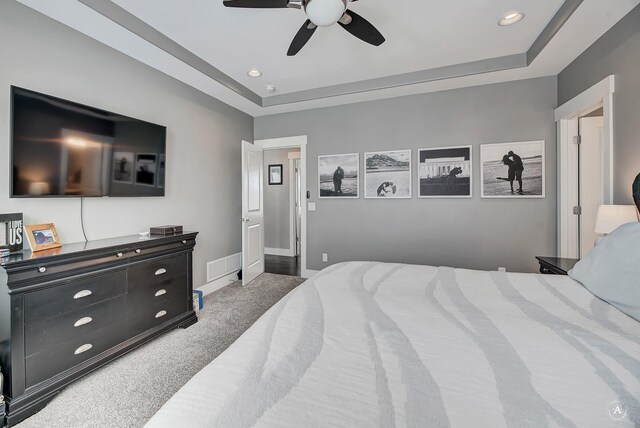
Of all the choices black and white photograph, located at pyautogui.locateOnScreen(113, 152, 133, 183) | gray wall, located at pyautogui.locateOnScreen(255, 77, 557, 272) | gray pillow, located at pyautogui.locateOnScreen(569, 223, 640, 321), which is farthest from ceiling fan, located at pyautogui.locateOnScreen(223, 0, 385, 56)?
gray pillow, located at pyautogui.locateOnScreen(569, 223, 640, 321)

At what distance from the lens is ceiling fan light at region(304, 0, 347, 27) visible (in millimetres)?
1639

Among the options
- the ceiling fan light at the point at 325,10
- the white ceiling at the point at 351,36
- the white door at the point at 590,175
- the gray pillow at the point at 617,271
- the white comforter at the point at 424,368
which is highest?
the white ceiling at the point at 351,36

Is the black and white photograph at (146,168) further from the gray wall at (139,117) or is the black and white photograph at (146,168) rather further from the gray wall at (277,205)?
the gray wall at (277,205)

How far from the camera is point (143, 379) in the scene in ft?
5.82

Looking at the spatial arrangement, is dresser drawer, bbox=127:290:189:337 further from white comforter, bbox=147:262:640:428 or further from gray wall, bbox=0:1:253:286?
white comforter, bbox=147:262:640:428

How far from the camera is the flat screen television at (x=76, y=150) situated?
172 centimetres

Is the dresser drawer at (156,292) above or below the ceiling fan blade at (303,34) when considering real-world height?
below

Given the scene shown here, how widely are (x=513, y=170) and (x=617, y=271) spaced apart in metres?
2.13

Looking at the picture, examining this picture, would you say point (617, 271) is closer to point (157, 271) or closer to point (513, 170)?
point (513, 170)

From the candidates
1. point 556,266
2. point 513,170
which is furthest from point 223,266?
point 513,170

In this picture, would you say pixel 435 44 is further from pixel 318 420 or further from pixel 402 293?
pixel 318 420

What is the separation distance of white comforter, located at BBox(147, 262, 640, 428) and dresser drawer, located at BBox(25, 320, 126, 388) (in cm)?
153

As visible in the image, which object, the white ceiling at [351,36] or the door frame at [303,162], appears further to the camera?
the door frame at [303,162]

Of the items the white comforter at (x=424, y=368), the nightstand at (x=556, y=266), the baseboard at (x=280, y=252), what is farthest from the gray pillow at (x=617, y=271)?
the baseboard at (x=280, y=252)
